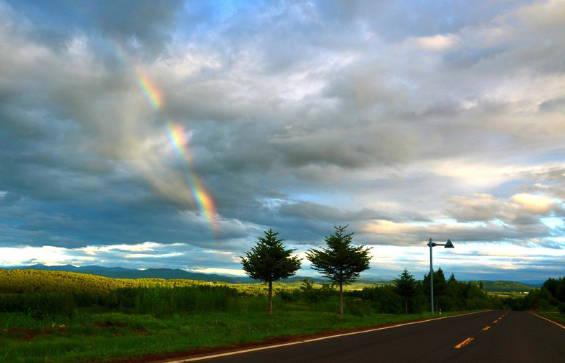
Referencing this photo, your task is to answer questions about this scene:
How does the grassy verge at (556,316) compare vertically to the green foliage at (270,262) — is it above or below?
below

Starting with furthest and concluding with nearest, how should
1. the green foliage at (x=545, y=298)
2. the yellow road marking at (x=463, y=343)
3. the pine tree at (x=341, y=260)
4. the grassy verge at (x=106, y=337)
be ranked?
the green foliage at (x=545, y=298) < the pine tree at (x=341, y=260) < the yellow road marking at (x=463, y=343) < the grassy verge at (x=106, y=337)

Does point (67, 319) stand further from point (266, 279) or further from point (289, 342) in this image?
point (266, 279)

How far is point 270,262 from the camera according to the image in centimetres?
3603

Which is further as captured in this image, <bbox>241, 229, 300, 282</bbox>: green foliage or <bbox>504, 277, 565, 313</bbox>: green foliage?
<bbox>504, 277, 565, 313</bbox>: green foliage

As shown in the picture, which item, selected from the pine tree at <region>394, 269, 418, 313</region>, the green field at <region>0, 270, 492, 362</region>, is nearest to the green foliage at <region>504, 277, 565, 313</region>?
the pine tree at <region>394, 269, 418, 313</region>

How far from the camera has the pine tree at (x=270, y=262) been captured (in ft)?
119

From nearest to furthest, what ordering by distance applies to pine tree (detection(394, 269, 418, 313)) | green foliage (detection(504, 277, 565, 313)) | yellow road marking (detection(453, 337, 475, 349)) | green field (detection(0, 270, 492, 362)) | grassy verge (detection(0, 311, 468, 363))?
grassy verge (detection(0, 311, 468, 363)) < green field (detection(0, 270, 492, 362)) < yellow road marking (detection(453, 337, 475, 349)) < pine tree (detection(394, 269, 418, 313)) < green foliage (detection(504, 277, 565, 313))

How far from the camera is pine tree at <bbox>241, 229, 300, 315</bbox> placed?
36125 mm

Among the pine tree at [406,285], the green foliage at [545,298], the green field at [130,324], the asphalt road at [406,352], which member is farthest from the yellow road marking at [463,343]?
the green foliage at [545,298]

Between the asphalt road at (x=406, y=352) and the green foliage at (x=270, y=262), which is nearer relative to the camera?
the asphalt road at (x=406, y=352)

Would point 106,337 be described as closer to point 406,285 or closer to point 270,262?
point 270,262

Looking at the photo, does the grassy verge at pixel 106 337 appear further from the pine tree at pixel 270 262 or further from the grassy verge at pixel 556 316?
the grassy verge at pixel 556 316

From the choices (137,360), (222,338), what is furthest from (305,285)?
(137,360)

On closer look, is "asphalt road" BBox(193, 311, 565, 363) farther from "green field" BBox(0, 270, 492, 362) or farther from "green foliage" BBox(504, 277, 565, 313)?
"green foliage" BBox(504, 277, 565, 313)
